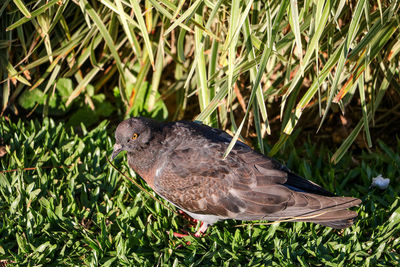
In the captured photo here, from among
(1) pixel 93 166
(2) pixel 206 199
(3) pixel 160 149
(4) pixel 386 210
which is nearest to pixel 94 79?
(1) pixel 93 166

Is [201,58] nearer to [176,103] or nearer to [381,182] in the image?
[176,103]

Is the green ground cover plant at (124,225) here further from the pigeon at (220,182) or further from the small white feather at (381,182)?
the pigeon at (220,182)

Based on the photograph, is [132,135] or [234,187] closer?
[234,187]

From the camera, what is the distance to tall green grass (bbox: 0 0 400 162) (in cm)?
321

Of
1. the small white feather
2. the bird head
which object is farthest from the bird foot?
the small white feather

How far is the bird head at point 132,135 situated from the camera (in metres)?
3.21

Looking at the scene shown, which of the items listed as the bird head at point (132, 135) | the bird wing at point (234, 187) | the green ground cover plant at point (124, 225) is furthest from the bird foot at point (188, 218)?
the bird head at point (132, 135)

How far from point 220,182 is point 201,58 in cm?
102

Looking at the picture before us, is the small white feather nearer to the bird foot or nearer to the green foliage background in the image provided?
the green foliage background

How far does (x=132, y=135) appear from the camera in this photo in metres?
3.23

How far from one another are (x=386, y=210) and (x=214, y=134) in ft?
4.49

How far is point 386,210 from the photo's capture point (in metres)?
3.47

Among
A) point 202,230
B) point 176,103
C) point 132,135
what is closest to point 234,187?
point 202,230

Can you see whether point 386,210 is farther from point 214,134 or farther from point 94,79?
point 94,79
